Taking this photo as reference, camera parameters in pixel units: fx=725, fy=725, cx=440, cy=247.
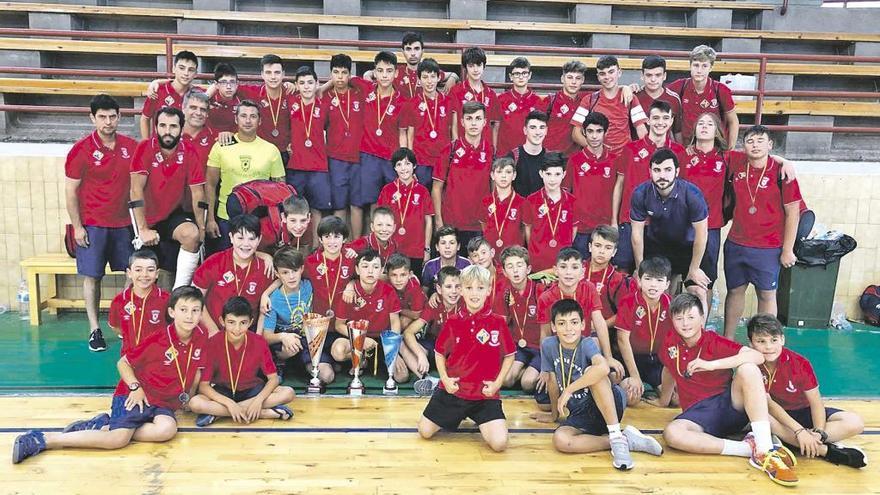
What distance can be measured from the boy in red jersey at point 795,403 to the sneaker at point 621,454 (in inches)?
33.4

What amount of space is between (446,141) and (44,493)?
3722 mm

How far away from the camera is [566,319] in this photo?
3916 mm

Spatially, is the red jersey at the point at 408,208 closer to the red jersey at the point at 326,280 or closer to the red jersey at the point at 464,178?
the red jersey at the point at 464,178

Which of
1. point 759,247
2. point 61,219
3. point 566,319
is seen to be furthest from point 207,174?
point 759,247

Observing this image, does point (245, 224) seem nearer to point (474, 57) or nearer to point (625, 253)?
point (474, 57)

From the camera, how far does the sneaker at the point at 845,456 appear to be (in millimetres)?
3664

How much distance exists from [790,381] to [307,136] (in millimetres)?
3803

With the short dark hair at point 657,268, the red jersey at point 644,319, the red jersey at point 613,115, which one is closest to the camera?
the short dark hair at point 657,268

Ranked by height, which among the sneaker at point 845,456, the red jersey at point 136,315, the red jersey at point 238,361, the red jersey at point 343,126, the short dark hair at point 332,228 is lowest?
the sneaker at point 845,456

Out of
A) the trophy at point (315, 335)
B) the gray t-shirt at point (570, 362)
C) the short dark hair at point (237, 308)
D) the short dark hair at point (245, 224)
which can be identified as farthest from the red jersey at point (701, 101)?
the short dark hair at point (237, 308)

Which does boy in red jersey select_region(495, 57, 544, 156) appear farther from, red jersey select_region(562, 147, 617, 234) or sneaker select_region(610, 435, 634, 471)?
sneaker select_region(610, 435, 634, 471)

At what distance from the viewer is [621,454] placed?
3662 mm

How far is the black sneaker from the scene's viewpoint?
17.7ft

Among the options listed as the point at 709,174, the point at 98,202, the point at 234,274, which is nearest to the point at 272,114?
the point at 98,202
